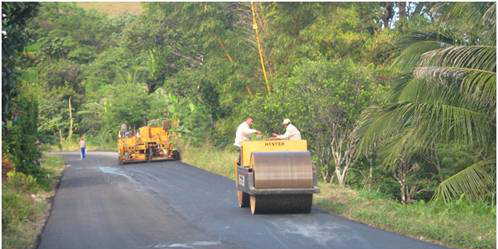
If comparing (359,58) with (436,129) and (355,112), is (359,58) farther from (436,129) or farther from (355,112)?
(436,129)

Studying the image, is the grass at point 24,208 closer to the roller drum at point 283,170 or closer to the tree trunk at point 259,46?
the roller drum at point 283,170

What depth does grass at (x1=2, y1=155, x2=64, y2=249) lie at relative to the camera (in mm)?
13461

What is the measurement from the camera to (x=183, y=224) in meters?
15.0

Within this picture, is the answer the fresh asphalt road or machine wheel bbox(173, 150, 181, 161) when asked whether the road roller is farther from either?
machine wheel bbox(173, 150, 181, 161)

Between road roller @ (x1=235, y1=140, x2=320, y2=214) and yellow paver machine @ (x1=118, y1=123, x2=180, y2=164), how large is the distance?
2250 centimetres

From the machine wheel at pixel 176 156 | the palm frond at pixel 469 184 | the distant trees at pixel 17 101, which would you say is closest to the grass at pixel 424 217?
the palm frond at pixel 469 184

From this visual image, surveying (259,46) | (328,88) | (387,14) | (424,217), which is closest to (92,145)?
(259,46)

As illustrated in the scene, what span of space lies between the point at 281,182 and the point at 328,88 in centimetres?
1026

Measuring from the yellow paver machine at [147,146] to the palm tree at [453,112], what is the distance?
21.6 meters

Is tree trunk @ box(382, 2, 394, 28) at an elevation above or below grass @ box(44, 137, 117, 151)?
above

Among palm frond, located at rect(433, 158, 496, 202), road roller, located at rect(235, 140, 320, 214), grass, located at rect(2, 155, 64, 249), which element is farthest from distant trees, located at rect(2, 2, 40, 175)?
palm frond, located at rect(433, 158, 496, 202)

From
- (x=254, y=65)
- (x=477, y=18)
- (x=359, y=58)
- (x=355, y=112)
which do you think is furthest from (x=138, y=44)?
(x=477, y=18)

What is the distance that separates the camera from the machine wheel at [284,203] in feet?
53.1

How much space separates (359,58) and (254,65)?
5.92 m
